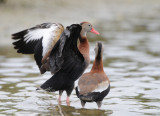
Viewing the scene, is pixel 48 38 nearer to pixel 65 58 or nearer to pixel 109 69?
pixel 65 58

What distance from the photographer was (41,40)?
8578 millimetres

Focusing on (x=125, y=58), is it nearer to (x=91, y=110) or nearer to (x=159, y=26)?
(x=91, y=110)

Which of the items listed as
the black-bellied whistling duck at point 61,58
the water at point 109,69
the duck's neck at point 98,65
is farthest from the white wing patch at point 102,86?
the black-bellied whistling duck at point 61,58

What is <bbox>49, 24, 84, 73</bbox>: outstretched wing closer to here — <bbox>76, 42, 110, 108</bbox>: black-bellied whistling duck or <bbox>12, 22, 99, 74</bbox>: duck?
<bbox>12, 22, 99, 74</bbox>: duck

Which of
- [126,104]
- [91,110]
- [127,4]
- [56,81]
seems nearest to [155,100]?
[126,104]

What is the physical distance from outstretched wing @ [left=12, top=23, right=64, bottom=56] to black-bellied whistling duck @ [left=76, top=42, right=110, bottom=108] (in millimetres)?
826

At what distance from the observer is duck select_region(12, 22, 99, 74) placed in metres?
8.28

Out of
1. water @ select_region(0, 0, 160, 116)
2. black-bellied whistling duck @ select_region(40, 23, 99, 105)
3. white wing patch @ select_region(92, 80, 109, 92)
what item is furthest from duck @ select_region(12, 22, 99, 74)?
white wing patch @ select_region(92, 80, 109, 92)

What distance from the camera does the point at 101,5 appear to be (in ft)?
78.4

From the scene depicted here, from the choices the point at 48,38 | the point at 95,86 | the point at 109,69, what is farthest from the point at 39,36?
the point at 109,69

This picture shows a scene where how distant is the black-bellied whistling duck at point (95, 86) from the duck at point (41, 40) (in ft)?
2.63

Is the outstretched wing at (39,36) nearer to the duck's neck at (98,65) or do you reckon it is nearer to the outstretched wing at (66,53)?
the outstretched wing at (66,53)

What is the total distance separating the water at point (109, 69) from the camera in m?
8.23

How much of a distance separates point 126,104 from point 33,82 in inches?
107
